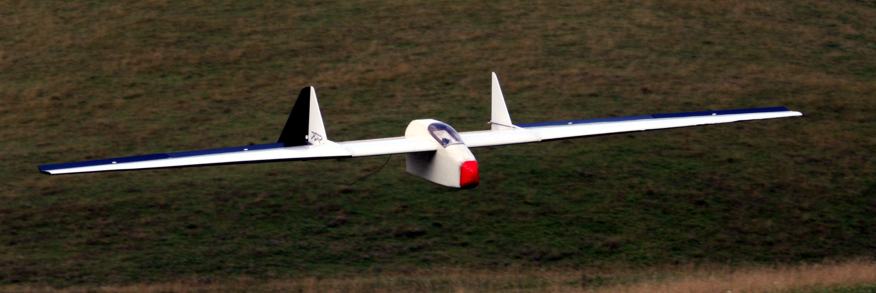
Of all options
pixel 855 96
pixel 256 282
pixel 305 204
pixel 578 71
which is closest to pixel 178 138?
pixel 305 204

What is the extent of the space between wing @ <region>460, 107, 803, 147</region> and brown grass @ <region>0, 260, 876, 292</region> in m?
3.86

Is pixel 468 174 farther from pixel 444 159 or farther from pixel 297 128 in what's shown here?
pixel 297 128

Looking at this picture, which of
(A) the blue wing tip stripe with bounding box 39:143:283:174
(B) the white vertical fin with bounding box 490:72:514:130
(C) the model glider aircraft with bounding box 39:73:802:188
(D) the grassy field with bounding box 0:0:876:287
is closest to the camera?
(A) the blue wing tip stripe with bounding box 39:143:283:174

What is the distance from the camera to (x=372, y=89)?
5378cm

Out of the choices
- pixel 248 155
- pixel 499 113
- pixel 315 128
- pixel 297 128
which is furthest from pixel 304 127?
pixel 499 113

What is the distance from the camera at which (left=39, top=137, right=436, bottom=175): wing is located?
95.1 feet

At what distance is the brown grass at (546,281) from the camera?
108 ft

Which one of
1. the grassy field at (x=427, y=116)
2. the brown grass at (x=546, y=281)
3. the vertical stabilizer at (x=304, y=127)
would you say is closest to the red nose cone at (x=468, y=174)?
the vertical stabilizer at (x=304, y=127)

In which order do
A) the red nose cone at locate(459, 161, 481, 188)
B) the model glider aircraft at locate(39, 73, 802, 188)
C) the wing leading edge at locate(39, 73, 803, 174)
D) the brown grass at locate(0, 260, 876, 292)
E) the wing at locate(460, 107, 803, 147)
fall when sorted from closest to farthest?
the wing leading edge at locate(39, 73, 803, 174), the model glider aircraft at locate(39, 73, 802, 188), the red nose cone at locate(459, 161, 481, 188), the wing at locate(460, 107, 803, 147), the brown grass at locate(0, 260, 876, 292)

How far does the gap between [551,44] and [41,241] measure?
89.7 feet

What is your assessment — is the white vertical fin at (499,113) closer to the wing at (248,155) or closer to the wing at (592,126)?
the wing at (592,126)

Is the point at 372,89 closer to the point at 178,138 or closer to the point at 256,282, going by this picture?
the point at 178,138

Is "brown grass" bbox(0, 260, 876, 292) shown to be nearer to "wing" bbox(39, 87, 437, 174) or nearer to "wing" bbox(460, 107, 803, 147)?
"wing" bbox(460, 107, 803, 147)

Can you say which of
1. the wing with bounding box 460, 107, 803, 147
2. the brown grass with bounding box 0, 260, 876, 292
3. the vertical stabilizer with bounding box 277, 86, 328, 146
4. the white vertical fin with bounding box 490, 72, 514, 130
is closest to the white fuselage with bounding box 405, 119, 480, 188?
the wing with bounding box 460, 107, 803, 147
